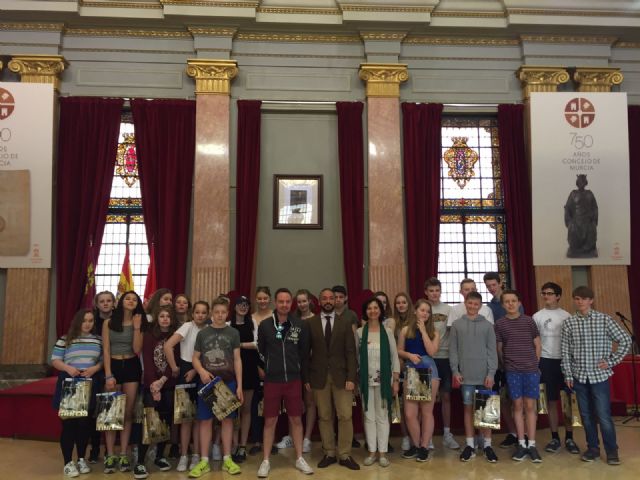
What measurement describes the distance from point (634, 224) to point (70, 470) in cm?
815

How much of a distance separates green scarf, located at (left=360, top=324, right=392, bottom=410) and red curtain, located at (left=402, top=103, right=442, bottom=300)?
3.43 meters

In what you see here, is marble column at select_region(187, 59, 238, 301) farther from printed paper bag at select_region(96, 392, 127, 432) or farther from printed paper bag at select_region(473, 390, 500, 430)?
printed paper bag at select_region(473, 390, 500, 430)

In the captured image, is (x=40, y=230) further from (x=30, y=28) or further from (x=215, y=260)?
(x=30, y=28)

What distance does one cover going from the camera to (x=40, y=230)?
26.3 feet

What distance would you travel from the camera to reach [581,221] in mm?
8469

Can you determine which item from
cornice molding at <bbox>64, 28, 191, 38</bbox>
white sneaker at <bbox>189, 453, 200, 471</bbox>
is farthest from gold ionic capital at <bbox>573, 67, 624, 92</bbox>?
white sneaker at <bbox>189, 453, 200, 471</bbox>

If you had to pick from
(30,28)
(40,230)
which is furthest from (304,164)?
(30,28)

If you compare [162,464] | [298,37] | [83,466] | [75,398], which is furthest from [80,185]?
[162,464]

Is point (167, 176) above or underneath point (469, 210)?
above

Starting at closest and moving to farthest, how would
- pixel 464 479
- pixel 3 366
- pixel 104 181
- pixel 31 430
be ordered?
pixel 464 479, pixel 31 430, pixel 3 366, pixel 104 181

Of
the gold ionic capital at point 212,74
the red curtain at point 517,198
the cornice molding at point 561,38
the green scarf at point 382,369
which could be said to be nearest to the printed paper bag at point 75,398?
the green scarf at point 382,369

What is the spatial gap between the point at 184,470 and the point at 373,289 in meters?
4.18

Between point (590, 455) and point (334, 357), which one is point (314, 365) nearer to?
point (334, 357)

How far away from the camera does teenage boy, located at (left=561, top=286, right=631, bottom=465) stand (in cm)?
493
